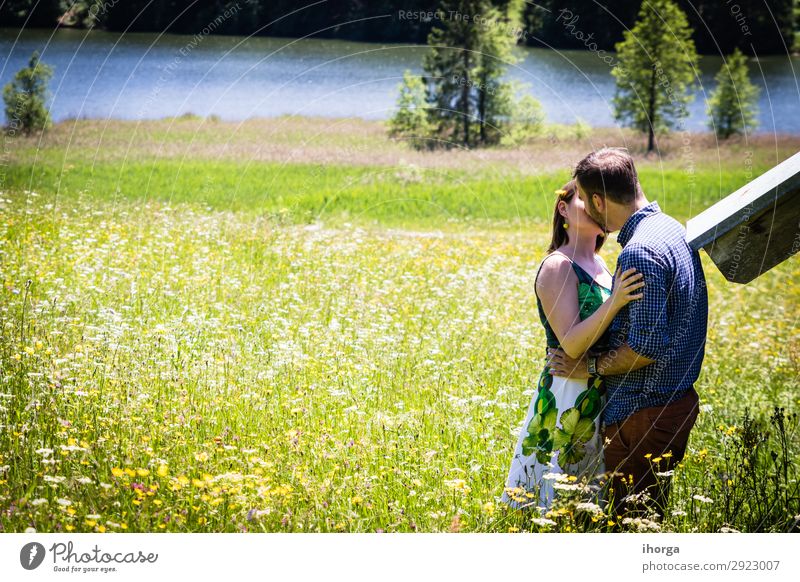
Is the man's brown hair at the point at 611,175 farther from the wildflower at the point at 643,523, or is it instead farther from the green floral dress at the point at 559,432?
the wildflower at the point at 643,523

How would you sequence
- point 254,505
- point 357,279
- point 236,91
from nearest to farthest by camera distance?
point 254,505, point 357,279, point 236,91

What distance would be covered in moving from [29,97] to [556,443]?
943 cm

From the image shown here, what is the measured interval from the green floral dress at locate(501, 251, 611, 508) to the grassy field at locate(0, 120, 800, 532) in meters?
0.15

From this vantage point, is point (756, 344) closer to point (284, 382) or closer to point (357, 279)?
point (357, 279)

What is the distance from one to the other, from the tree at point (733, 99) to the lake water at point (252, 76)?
916 mm

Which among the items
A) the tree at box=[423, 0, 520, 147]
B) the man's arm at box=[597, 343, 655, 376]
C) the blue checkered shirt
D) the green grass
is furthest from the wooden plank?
the tree at box=[423, 0, 520, 147]

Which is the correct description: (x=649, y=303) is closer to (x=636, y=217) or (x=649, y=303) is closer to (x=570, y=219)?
(x=636, y=217)

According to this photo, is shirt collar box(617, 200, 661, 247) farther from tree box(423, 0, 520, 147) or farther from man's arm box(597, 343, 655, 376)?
tree box(423, 0, 520, 147)

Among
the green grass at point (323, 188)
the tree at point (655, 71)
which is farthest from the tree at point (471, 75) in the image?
the tree at point (655, 71)

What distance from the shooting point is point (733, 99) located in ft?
64.9
